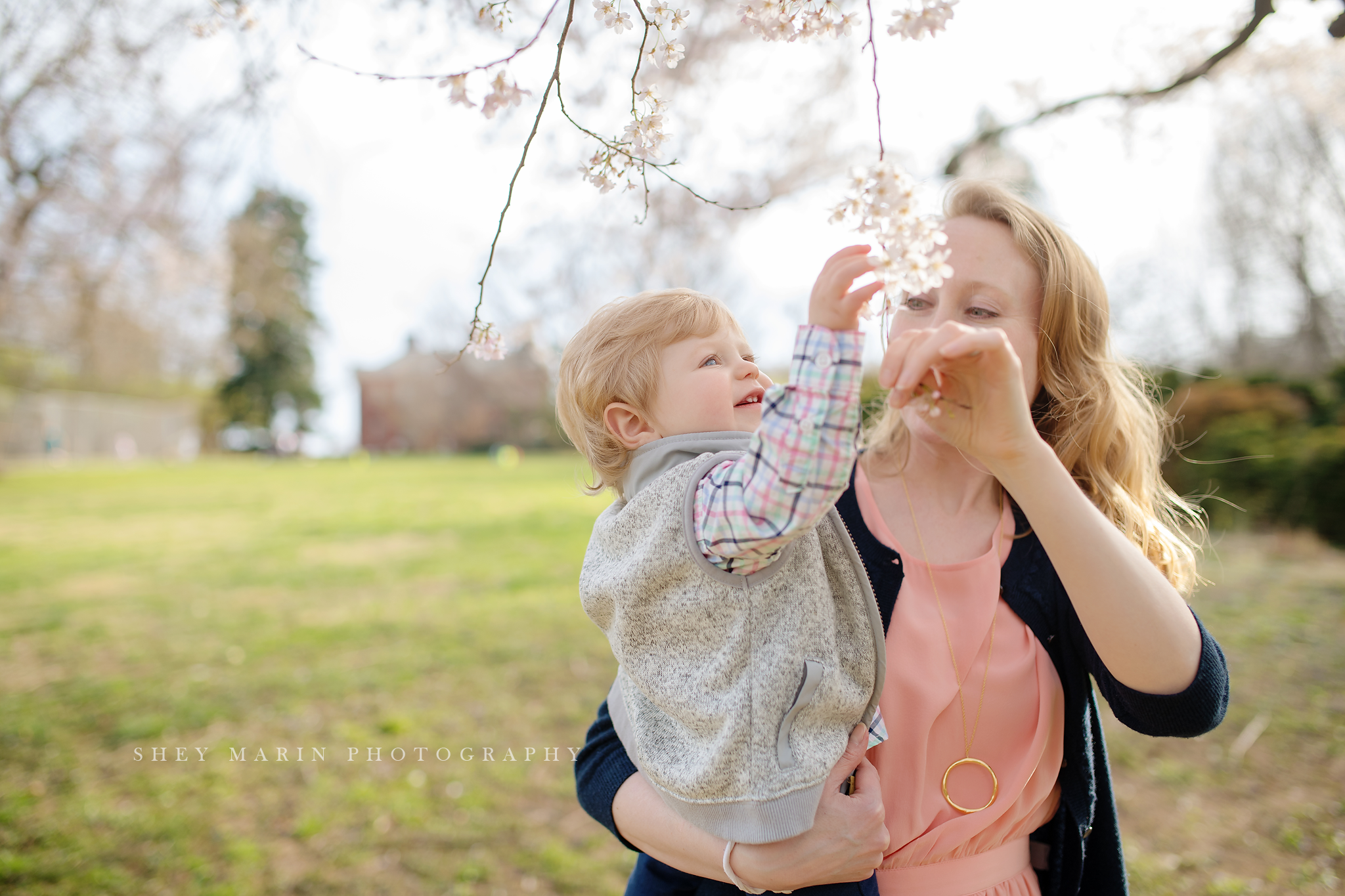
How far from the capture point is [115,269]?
5863 millimetres

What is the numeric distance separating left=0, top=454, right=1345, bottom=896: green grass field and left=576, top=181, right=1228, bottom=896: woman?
237 centimetres

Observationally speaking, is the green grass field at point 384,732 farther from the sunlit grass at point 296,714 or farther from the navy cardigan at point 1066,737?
the navy cardigan at point 1066,737

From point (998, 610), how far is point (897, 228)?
0.76 meters

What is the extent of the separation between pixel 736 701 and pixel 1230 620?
22.1 feet

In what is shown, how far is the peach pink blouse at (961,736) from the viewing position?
1308 millimetres

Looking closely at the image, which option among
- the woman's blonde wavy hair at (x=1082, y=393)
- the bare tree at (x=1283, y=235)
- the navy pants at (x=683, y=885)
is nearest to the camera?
the navy pants at (x=683, y=885)

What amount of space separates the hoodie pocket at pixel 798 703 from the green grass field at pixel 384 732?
2.59 meters

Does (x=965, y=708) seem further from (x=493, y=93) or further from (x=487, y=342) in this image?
(x=493, y=93)

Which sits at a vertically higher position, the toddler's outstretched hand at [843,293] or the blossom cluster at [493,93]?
the blossom cluster at [493,93]

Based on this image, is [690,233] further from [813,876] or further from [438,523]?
[813,876]

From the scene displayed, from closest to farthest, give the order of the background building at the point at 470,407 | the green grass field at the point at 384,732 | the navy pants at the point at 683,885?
the navy pants at the point at 683,885 → the green grass field at the point at 384,732 → the background building at the point at 470,407

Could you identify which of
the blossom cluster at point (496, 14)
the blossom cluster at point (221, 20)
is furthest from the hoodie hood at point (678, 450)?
the blossom cluster at point (221, 20)

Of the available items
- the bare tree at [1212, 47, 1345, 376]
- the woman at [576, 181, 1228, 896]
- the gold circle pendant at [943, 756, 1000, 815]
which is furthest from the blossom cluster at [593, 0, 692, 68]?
the bare tree at [1212, 47, 1345, 376]

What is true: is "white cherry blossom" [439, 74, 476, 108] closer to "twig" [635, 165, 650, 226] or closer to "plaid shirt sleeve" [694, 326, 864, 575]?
"twig" [635, 165, 650, 226]
